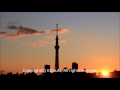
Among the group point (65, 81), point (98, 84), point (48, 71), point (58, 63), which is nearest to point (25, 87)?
point (65, 81)

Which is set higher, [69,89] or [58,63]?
[58,63]

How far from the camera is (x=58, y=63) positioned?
303ft
